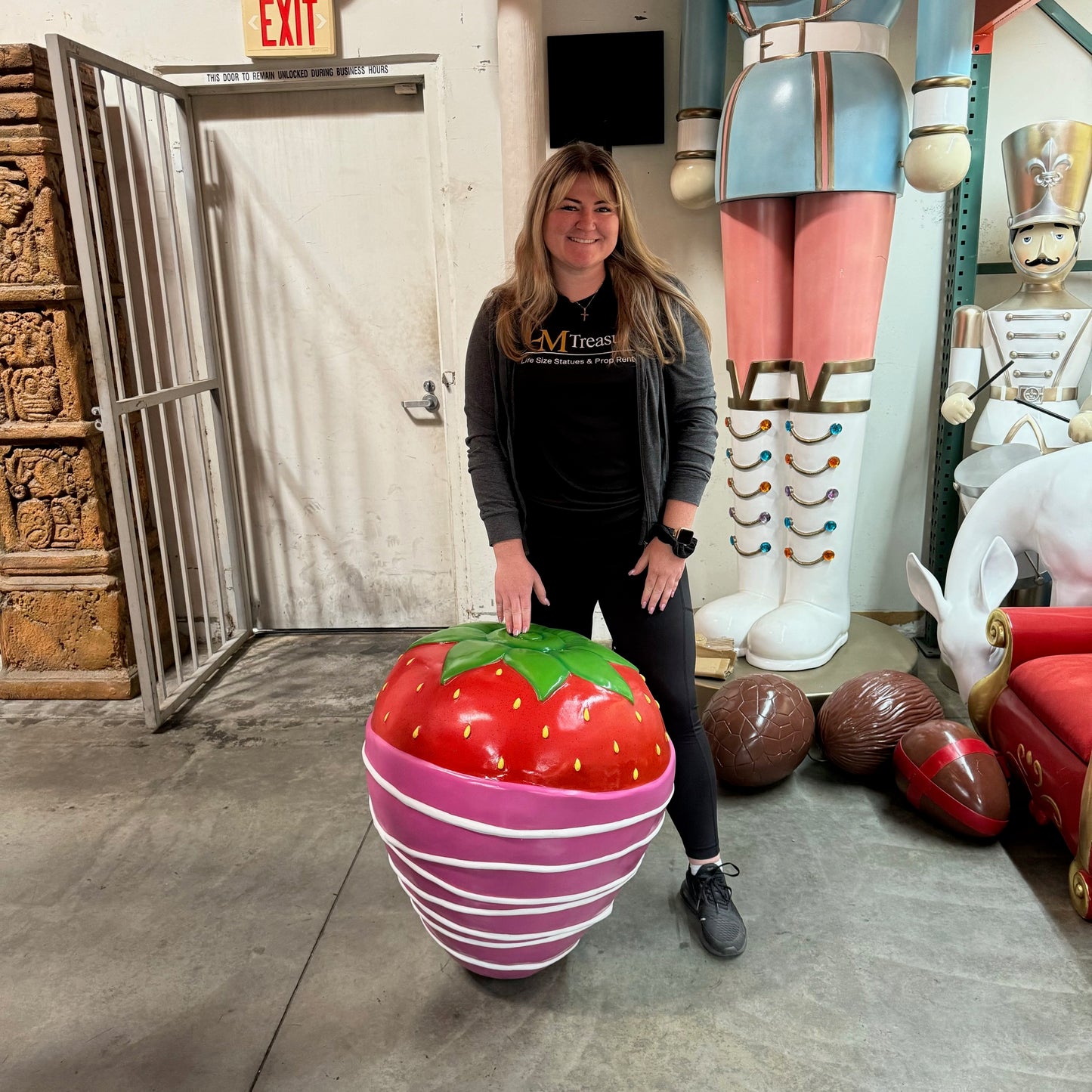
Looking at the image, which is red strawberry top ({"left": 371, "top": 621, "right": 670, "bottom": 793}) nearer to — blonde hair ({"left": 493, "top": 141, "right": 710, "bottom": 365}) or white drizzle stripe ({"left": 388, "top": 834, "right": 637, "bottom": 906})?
white drizzle stripe ({"left": 388, "top": 834, "right": 637, "bottom": 906})

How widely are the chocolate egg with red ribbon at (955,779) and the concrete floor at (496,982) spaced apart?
71mm

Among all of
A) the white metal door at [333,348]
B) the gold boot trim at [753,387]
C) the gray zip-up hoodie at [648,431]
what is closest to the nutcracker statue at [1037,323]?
the gold boot trim at [753,387]

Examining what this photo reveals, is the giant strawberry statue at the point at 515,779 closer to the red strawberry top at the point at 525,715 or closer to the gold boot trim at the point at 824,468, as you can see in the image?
the red strawberry top at the point at 525,715

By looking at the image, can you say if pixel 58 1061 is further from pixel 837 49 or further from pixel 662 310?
pixel 837 49

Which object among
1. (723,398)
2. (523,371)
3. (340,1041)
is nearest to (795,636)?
(723,398)

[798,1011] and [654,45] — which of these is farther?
[654,45]

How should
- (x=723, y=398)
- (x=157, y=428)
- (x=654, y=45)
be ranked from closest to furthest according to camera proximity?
(x=654, y=45), (x=723, y=398), (x=157, y=428)

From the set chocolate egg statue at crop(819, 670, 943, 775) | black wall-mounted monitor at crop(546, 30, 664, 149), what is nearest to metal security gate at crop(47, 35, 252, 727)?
black wall-mounted monitor at crop(546, 30, 664, 149)

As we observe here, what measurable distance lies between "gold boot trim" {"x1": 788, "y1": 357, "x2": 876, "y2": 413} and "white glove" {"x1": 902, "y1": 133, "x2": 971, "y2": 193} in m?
0.46

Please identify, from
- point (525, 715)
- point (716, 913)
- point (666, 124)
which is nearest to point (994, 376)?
point (666, 124)

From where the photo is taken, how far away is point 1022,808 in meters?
2.25

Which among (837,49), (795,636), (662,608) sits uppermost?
(837,49)

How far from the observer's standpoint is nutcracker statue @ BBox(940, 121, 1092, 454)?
2521 mm

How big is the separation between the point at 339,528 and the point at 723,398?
1466 millimetres
